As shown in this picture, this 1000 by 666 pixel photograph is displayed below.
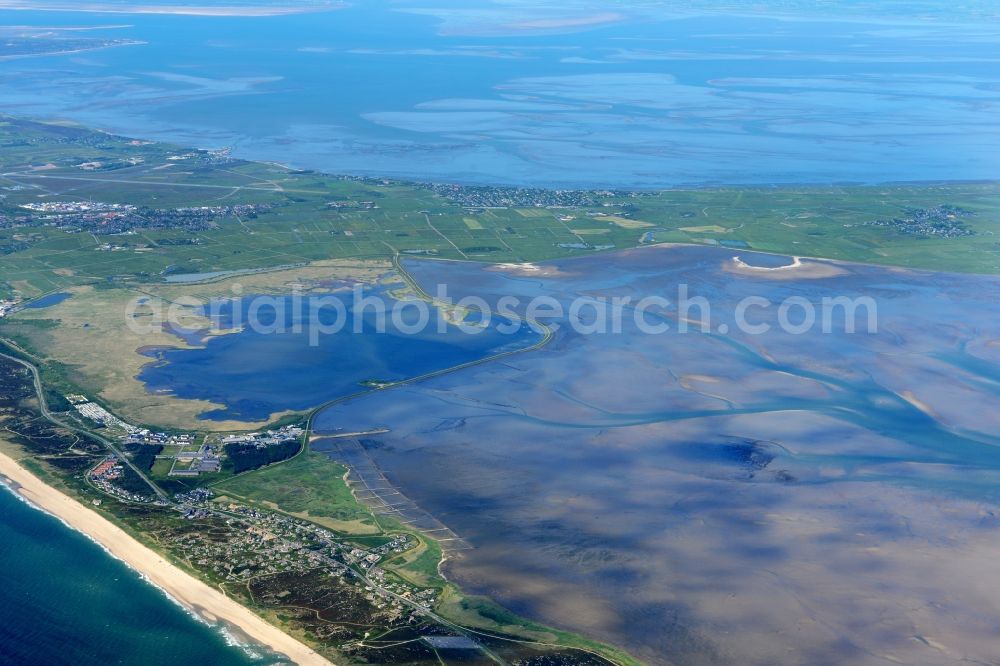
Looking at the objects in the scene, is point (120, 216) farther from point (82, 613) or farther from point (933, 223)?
point (933, 223)

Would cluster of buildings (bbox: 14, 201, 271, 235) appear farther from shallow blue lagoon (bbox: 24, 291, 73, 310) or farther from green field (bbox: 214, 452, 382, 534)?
green field (bbox: 214, 452, 382, 534)

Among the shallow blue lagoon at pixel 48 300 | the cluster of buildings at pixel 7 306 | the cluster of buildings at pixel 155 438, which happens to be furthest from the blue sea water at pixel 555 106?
the cluster of buildings at pixel 155 438

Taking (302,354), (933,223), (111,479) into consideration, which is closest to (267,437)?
(111,479)

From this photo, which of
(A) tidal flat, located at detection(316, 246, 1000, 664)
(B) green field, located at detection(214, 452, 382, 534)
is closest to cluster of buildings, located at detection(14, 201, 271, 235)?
(A) tidal flat, located at detection(316, 246, 1000, 664)

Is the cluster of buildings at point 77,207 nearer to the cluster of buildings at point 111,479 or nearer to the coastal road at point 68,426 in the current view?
the coastal road at point 68,426

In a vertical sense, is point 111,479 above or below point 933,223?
below

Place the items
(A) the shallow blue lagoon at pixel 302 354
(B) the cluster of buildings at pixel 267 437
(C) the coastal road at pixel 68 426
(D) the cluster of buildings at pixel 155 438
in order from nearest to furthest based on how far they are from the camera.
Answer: (C) the coastal road at pixel 68 426 → (D) the cluster of buildings at pixel 155 438 → (B) the cluster of buildings at pixel 267 437 → (A) the shallow blue lagoon at pixel 302 354

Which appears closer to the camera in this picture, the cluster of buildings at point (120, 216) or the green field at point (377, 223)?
the green field at point (377, 223)
